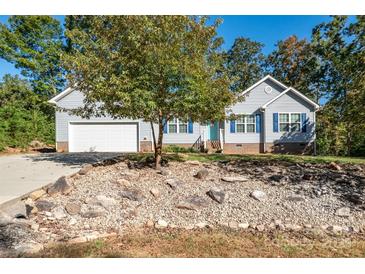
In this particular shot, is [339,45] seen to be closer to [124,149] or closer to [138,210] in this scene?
[138,210]

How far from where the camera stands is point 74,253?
3.10 m

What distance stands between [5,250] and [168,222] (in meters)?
2.31

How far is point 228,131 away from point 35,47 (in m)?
19.2

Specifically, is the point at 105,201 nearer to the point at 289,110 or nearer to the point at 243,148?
the point at 243,148

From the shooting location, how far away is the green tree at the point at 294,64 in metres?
23.7

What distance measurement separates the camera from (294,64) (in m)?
25.4

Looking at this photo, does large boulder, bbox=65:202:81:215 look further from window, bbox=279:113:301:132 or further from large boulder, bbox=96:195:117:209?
window, bbox=279:113:301:132

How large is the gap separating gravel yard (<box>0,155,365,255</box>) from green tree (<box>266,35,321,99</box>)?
1962 cm

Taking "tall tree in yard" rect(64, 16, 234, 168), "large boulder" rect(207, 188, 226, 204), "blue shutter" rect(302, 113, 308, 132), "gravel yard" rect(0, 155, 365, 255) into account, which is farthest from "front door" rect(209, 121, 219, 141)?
"large boulder" rect(207, 188, 226, 204)

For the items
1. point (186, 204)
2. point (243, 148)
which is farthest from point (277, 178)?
point (243, 148)

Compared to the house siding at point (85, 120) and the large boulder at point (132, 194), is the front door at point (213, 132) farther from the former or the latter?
the large boulder at point (132, 194)

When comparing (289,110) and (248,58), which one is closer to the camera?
(289,110)

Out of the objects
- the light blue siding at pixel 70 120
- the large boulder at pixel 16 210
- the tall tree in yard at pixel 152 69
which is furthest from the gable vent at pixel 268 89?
the large boulder at pixel 16 210
